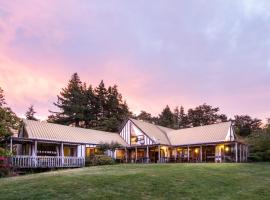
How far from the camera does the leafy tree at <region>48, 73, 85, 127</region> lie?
63072mm

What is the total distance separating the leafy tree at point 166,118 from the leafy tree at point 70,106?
19.4 meters

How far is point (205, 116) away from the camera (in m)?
66.1

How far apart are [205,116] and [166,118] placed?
35.1ft

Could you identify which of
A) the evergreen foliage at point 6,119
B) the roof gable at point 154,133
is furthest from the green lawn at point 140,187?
the roof gable at point 154,133

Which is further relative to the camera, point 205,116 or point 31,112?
point 205,116

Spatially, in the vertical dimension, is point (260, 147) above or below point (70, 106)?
below

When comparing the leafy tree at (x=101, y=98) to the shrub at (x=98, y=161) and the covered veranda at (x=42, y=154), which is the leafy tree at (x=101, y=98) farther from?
the shrub at (x=98, y=161)

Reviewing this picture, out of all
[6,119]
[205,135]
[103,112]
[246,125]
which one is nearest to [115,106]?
[103,112]

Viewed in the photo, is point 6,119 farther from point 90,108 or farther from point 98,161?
point 90,108

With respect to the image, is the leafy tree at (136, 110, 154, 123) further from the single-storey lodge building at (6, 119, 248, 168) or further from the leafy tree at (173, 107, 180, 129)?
the single-storey lodge building at (6, 119, 248, 168)

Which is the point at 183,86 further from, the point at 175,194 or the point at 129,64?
the point at 175,194

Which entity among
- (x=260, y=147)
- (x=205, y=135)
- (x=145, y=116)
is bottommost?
(x=260, y=147)

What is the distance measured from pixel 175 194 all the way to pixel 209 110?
5442 centimetres

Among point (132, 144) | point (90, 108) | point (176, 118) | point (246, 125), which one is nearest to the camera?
point (132, 144)
